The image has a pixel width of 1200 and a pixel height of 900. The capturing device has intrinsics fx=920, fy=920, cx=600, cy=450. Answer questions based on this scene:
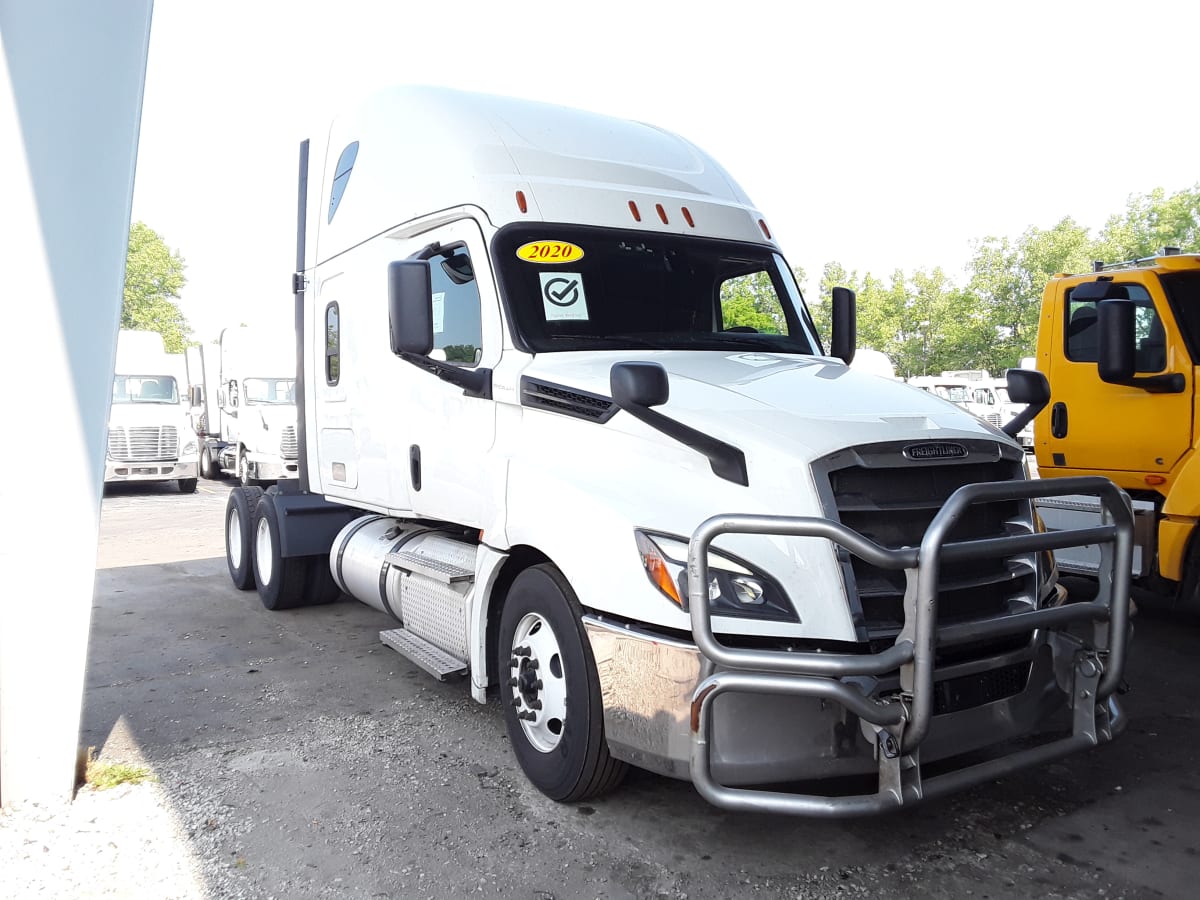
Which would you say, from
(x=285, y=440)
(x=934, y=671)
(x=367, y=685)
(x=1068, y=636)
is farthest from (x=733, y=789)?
(x=285, y=440)

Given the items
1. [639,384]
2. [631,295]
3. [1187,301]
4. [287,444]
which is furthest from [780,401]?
[287,444]

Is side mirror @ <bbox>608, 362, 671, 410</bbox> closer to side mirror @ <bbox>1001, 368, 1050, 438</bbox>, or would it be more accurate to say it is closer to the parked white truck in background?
side mirror @ <bbox>1001, 368, 1050, 438</bbox>

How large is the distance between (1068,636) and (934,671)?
857 millimetres

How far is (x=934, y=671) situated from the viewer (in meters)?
3.04

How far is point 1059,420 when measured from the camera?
689 cm

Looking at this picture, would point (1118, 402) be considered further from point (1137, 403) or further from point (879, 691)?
point (879, 691)

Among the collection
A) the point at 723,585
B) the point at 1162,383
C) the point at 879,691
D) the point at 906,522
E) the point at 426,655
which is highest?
the point at 1162,383

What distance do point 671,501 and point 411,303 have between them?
5.74ft

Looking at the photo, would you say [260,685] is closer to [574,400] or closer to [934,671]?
[574,400]

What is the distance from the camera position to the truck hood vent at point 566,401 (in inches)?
149

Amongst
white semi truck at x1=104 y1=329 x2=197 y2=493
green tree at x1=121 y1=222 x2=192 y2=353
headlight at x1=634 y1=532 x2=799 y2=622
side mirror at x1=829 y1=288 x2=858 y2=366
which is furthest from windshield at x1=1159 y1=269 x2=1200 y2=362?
green tree at x1=121 y1=222 x2=192 y2=353

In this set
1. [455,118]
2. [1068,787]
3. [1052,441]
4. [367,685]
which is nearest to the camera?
[1068,787]

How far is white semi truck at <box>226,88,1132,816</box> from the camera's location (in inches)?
122

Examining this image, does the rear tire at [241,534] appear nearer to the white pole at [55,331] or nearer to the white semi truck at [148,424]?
the white pole at [55,331]
